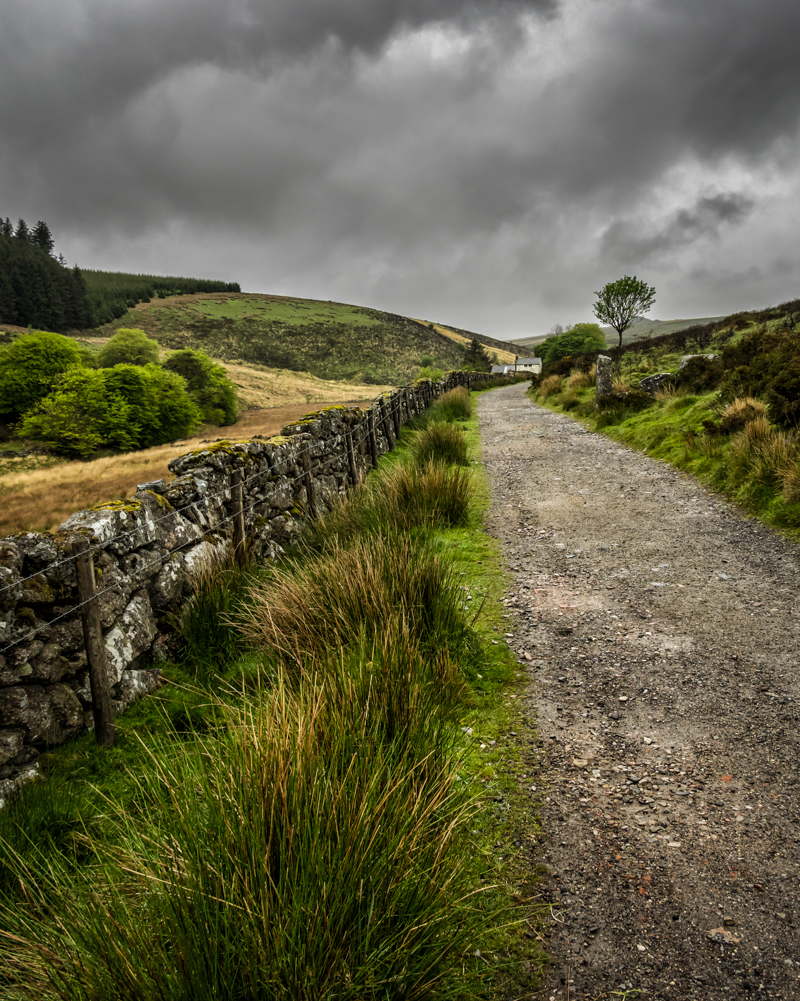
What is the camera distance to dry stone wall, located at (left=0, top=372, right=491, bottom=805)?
10.2ft

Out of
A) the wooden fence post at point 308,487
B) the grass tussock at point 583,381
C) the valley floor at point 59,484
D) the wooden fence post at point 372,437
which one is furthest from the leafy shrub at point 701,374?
the valley floor at point 59,484

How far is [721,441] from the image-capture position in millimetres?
8633

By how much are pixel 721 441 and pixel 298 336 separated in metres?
113

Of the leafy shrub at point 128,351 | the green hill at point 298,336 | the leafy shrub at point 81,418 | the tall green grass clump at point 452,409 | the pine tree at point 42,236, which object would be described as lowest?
the leafy shrub at point 81,418

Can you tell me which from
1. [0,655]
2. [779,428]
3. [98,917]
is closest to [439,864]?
[98,917]

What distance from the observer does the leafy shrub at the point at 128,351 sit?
6106 centimetres

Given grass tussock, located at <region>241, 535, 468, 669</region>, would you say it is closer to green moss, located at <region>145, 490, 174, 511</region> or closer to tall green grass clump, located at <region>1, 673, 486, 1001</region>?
green moss, located at <region>145, 490, 174, 511</region>

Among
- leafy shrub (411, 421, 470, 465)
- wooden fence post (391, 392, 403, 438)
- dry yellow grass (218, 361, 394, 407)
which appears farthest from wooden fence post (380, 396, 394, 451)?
dry yellow grass (218, 361, 394, 407)

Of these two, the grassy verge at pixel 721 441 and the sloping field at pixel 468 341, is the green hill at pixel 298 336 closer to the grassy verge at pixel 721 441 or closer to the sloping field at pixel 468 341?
the sloping field at pixel 468 341

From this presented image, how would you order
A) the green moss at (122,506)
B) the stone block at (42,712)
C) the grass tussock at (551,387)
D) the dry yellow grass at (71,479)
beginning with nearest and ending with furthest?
the stone block at (42,712)
the green moss at (122,506)
the dry yellow grass at (71,479)
the grass tussock at (551,387)

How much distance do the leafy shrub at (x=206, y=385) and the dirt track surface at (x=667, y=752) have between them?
58270mm

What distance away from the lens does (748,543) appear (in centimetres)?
562

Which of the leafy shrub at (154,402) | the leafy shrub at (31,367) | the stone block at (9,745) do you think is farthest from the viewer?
the leafy shrub at (31,367)

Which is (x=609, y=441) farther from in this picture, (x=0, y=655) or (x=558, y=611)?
(x=0, y=655)
